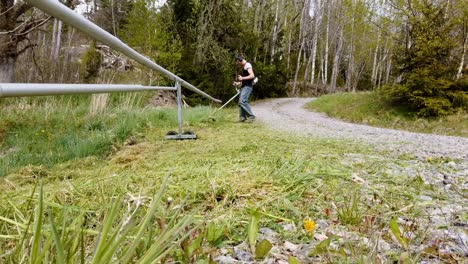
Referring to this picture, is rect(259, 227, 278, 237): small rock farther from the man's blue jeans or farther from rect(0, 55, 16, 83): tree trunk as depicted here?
rect(0, 55, 16, 83): tree trunk

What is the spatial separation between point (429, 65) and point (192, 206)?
1148 cm

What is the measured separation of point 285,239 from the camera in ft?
3.36

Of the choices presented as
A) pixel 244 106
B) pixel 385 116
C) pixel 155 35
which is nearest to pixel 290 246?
pixel 244 106

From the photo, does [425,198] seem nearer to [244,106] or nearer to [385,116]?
[244,106]

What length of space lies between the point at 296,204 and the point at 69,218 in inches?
33.4

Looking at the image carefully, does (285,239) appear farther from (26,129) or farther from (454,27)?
(454,27)

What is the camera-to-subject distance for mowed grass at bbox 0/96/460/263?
2.18ft

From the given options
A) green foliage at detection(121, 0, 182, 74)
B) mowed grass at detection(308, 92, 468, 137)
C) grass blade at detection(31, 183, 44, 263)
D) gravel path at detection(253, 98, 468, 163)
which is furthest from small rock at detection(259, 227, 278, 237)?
Result: green foliage at detection(121, 0, 182, 74)

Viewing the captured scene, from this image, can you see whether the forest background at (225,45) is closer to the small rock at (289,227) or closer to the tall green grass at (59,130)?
the tall green grass at (59,130)

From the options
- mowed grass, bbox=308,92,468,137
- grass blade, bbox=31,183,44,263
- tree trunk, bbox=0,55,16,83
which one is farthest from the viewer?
mowed grass, bbox=308,92,468,137

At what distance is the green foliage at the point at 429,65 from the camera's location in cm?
988

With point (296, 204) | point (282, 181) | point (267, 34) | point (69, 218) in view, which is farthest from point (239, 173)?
point (267, 34)

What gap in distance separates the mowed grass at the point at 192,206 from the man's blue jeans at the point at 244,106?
4822 mm

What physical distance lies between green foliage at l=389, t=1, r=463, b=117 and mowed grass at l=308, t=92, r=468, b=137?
0.43 meters
